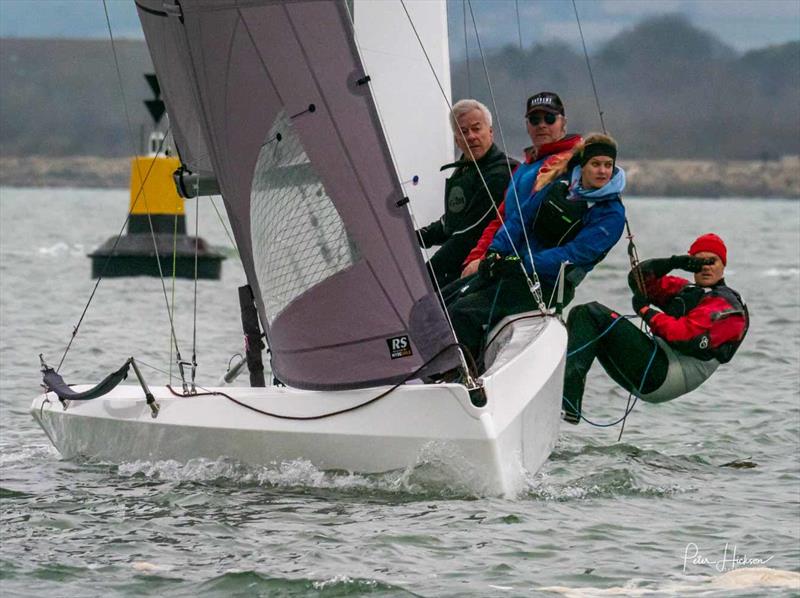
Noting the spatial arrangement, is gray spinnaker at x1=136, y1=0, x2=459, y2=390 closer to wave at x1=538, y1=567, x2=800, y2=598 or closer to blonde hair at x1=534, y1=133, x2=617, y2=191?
blonde hair at x1=534, y1=133, x2=617, y2=191

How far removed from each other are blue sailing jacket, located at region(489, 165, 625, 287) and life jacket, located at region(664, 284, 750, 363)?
1.63 feet

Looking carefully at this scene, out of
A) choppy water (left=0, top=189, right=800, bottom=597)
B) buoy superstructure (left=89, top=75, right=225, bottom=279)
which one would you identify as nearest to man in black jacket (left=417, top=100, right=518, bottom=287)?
choppy water (left=0, top=189, right=800, bottom=597)

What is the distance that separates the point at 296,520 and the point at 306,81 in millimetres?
1893

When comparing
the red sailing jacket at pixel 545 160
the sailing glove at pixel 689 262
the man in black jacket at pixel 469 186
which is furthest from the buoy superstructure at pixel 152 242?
the sailing glove at pixel 689 262

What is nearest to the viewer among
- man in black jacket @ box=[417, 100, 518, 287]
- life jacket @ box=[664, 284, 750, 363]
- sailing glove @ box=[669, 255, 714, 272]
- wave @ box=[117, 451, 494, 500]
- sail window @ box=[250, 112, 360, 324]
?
wave @ box=[117, 451, 494, 500]

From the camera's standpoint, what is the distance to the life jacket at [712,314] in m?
7.93

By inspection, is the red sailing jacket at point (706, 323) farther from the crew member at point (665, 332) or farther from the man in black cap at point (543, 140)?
the man in black cap at point (543, 140)

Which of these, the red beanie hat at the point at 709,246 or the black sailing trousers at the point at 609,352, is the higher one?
the red beanie hat at the point at 709,246

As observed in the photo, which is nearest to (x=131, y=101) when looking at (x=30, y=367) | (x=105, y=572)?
(x=30, y=367)

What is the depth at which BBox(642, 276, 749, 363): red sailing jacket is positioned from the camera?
791 centimetres

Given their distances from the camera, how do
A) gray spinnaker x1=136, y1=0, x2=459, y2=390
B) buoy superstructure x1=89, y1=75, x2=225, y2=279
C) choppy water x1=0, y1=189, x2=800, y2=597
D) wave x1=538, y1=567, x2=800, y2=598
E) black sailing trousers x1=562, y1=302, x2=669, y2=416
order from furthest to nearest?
buoy superstructure x1=89, y1=75, x2=225, y2=279, black sailing trousers x1=562, y1=302, x2=669, y2=416, gray spinnaker x1=136, y1=0, x2=459, y2=390, choppy water x1=0, y1=189, x2=800, y2=597, wave x1=538, y1=567, x2=800, y2=598

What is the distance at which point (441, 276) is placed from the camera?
888cm

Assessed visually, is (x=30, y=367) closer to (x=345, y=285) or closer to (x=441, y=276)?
(x=441, y=276)

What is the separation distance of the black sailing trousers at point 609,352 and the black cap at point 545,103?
3.32 ft
